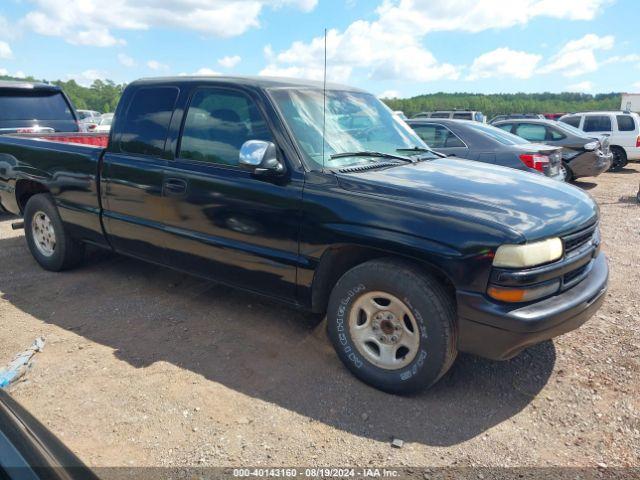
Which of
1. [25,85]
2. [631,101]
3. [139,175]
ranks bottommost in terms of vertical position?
[139,175]

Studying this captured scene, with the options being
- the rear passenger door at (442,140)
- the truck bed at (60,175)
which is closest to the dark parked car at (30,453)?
the truck bed at (60,175)

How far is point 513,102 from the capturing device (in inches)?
3216

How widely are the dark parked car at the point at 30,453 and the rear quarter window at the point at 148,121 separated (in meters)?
2.72

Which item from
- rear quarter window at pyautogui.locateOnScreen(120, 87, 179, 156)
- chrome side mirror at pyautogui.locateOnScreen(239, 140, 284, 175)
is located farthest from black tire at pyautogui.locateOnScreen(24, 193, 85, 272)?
chrome side mirror at pyautogui.locateOnScreen(239, 140, 284, 175)

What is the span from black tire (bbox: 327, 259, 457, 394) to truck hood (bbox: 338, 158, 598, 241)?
42 centimetres

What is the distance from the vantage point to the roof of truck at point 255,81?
3.61m

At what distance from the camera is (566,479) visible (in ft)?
7.77

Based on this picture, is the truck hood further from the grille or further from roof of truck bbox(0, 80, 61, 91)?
roof of truck bbox(0, 80, 61, 91)

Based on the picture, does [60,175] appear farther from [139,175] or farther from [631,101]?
[631,101]

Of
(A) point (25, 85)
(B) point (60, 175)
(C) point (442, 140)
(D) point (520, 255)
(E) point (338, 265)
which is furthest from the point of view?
(A) point (25, 85)

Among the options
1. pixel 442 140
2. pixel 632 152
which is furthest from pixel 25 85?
pixel 632 152

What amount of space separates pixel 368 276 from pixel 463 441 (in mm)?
1034

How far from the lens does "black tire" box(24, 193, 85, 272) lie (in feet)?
16.0

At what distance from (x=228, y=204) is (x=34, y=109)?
6.87m
